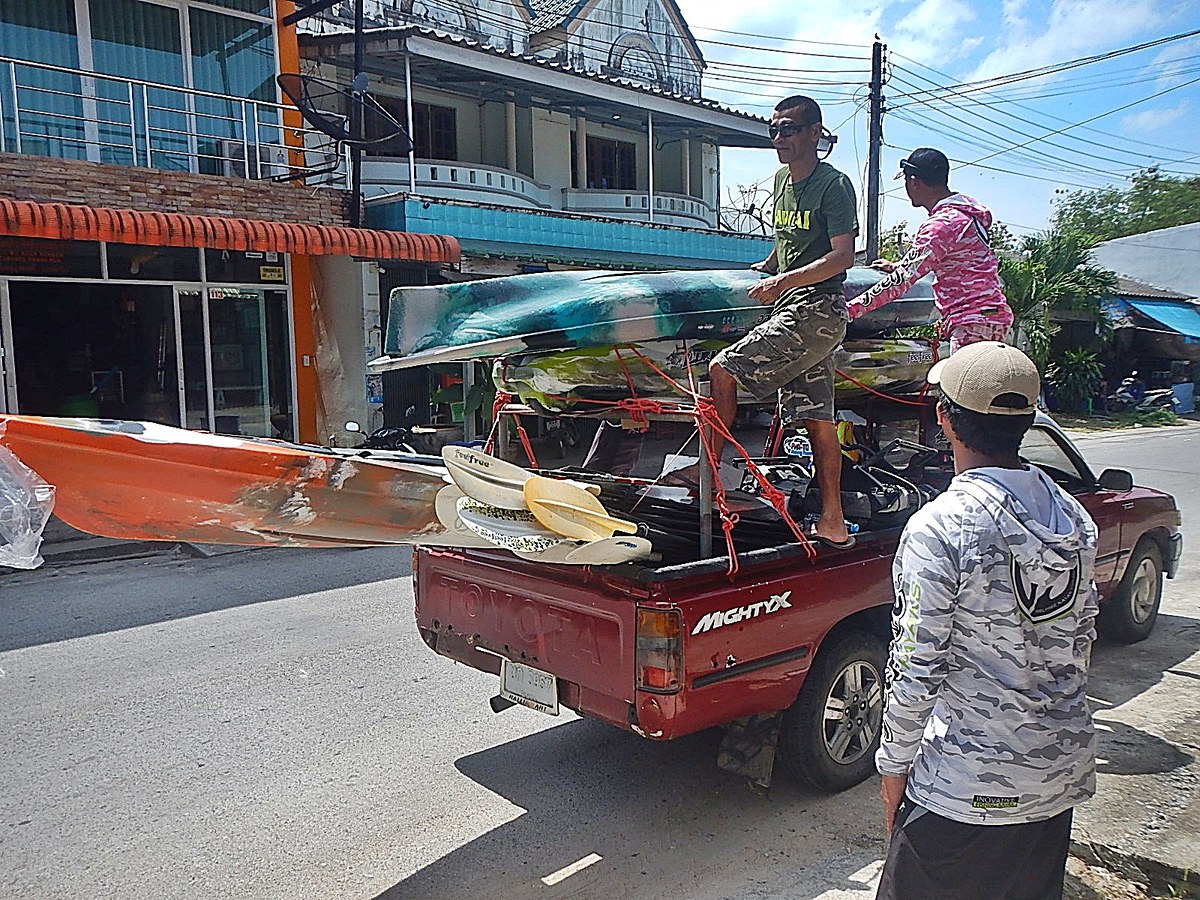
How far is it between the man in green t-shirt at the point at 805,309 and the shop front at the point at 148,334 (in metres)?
10.4

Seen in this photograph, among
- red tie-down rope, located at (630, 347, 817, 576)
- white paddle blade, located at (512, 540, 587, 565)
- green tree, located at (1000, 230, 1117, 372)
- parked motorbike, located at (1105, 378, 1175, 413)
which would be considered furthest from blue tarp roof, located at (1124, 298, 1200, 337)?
white paddle blade, located at (512, 540, 587, 565)

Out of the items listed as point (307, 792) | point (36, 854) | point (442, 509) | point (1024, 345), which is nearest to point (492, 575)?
Answer: point (442, 509)

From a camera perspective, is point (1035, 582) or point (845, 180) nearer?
point (1035, 582)

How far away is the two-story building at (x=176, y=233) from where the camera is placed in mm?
11211

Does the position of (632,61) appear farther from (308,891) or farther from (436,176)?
(308,891)

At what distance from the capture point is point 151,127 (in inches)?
483

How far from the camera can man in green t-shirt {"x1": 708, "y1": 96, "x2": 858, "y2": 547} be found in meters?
4.11

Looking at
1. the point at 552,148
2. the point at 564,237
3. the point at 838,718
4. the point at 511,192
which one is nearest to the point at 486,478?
the point at 838,718

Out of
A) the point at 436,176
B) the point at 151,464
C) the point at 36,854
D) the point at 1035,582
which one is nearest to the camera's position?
the point at 1035,582

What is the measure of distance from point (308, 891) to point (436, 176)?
1414 centimetres

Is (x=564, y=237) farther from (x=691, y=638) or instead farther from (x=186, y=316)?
(x=691, y=638)

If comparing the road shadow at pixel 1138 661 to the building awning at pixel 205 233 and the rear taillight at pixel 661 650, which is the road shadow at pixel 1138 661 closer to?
the rear taillight at pixel 661 650

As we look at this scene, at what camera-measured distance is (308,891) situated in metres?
3.33

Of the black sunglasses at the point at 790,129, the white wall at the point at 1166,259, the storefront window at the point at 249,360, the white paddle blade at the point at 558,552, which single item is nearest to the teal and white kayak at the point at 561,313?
the black sunglasses at the point at 790,129
